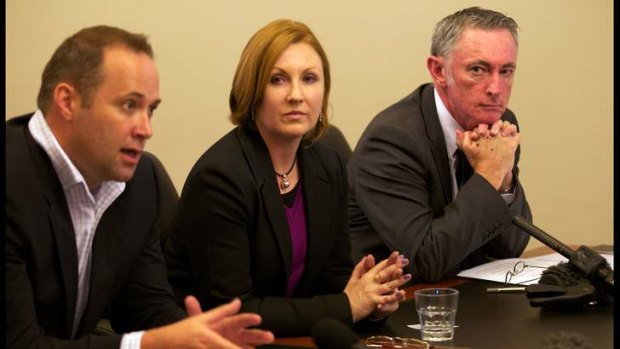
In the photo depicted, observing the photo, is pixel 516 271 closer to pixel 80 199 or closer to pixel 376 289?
pixel 376 289

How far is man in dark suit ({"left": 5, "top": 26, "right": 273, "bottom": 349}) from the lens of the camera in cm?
180

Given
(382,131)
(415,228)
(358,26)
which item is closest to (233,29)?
(358,26)

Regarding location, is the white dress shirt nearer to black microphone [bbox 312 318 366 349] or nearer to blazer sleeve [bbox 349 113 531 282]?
black microphone [bbox 312 318 366 349]

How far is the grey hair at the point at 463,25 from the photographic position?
3.01 metres

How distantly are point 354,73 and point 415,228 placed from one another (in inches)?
70.0

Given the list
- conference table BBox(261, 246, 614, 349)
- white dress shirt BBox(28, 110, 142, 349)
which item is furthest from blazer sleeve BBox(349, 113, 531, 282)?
white dress shirt BBox(28, 110, 142, 349)

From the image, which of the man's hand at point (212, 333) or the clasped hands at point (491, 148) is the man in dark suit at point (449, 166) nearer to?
the clasped hands at point (491, 148)

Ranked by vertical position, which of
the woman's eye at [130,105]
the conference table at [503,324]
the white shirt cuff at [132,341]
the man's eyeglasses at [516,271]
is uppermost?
the woman's eye at [130,105]

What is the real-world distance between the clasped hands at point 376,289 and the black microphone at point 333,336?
0.80 metres

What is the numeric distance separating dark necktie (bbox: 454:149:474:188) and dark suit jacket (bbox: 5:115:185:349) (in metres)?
1.13

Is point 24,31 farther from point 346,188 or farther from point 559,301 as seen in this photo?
point 559,301

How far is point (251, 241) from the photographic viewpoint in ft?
7.84

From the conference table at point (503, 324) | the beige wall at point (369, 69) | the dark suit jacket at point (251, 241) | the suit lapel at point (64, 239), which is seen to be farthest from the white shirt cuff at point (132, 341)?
the beige wall at point (369, 69)

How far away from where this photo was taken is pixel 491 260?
121 inches
